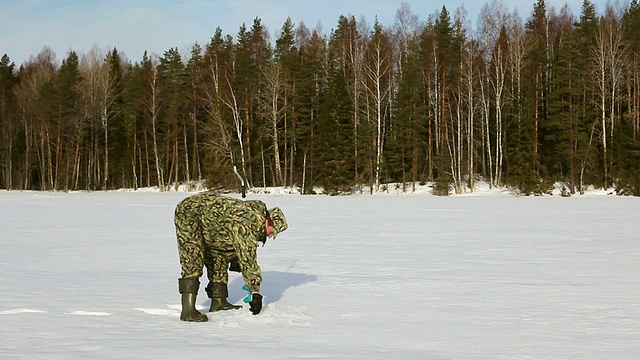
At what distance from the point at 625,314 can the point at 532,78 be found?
36.4 metres

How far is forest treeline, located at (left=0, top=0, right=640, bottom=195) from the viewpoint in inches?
1462

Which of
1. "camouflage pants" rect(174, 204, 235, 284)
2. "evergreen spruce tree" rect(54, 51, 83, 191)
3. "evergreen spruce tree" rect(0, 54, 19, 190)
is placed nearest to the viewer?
"camouflage pants" rect(174, 204, 235, 284)

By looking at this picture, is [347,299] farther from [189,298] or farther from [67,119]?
[67,119]

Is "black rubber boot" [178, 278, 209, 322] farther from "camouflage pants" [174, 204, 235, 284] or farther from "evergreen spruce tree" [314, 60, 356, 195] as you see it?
"evergreen spruce tree" [314, 60, 356, 195]

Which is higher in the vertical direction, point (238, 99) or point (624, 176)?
point (238, 99)

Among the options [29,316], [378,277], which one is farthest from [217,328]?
[378,277]

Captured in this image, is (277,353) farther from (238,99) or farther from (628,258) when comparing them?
(238,99)

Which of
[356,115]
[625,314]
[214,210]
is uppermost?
[356,115]

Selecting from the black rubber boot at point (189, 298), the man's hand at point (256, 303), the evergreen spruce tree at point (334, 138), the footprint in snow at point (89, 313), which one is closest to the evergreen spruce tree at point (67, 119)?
the evergreen spruce tree at point (334, 138)

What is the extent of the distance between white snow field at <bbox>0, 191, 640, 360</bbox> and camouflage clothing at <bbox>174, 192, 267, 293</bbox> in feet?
1.75

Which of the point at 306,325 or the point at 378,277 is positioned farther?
the point at 378,277

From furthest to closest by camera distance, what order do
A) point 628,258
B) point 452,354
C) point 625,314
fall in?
point 628,258
point 625,314
point 452,354

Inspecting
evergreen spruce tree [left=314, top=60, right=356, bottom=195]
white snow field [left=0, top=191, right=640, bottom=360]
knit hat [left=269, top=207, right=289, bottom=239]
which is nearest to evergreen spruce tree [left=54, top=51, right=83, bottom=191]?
evergreen spruce tree [left=314, top=60, right=356, bottom=195]

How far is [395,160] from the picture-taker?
134ft
